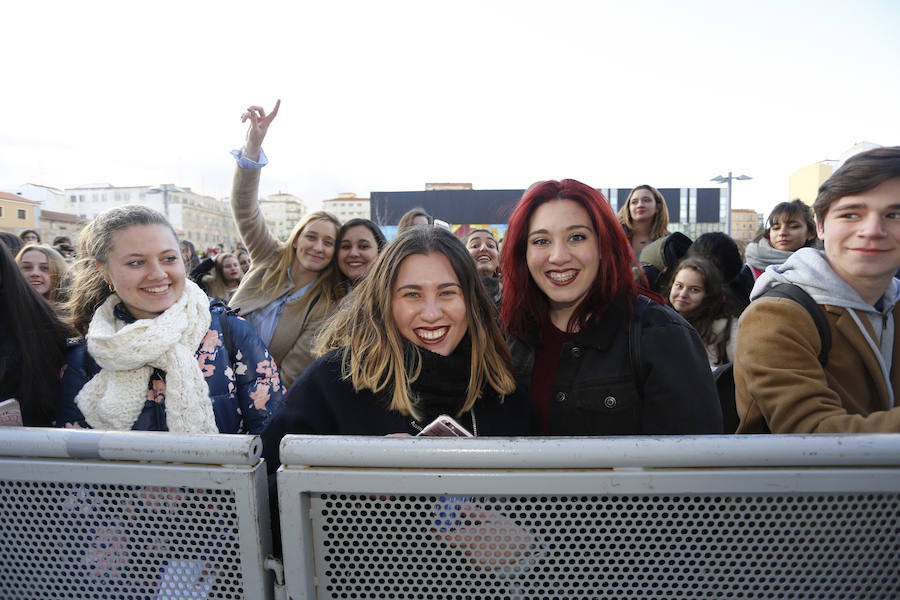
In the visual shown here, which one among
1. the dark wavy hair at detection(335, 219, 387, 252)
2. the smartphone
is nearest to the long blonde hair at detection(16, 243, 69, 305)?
the dark wavy hair at detection(335, 219, 387, 252)

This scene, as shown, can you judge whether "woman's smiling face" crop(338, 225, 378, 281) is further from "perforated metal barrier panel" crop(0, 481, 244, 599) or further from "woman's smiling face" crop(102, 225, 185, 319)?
"perforated metal barrier panel" crop(0, 481, 244, 599)

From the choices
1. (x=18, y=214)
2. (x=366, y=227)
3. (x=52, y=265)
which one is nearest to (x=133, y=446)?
(x=366, y=227)

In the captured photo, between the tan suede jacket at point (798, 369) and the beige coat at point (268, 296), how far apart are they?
242cm

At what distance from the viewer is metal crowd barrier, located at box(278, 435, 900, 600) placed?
0.86 m

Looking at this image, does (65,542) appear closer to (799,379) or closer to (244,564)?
(244,564)

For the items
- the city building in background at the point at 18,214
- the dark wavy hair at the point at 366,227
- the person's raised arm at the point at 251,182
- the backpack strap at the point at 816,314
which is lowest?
the backpack strap at the point at 816,314

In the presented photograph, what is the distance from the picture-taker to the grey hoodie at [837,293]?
1598 mm

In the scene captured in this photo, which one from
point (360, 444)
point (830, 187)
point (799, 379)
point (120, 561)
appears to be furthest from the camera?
point (830, 187)

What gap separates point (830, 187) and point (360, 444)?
1.76 metres

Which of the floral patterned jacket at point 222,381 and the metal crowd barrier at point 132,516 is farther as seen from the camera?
the floral patterned jacket at point 222,381

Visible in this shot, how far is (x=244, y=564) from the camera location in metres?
0.95

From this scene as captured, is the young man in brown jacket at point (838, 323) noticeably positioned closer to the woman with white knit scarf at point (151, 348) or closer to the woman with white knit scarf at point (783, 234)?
the woman with white knit scarf at point (151, 348)

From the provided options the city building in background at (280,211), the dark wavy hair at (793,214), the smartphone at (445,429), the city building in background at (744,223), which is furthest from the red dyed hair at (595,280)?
the city building in background at (280,211)

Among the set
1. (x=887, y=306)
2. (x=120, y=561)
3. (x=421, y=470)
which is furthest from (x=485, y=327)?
(x=887, y=306)
